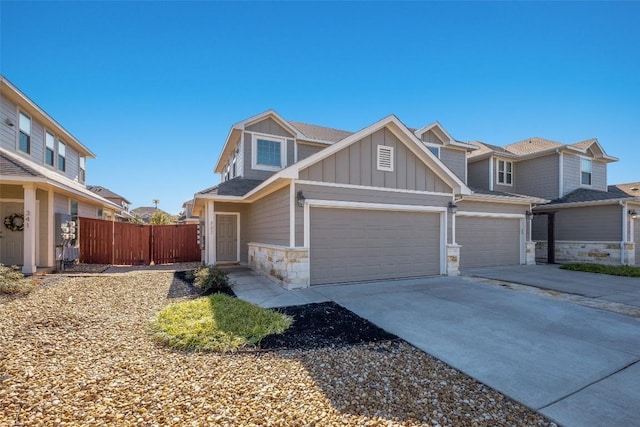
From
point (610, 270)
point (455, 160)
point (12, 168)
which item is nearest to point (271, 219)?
point (12, 168)

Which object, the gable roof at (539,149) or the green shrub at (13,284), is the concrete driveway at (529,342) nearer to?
the green shrub at (13,284)

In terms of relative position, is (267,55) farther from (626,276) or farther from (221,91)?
(626,276)

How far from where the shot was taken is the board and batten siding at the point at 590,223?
13328 mm

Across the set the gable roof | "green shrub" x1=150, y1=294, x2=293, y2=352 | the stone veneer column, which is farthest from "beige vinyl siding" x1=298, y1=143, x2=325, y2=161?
the gable roof

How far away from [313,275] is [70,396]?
5.71 m

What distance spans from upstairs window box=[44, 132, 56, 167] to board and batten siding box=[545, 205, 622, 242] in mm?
24500

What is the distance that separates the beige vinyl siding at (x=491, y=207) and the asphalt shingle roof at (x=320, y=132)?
20.2 ft

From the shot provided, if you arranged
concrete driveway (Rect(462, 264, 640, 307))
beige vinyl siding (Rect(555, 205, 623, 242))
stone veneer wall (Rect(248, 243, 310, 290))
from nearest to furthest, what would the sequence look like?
concrete driveway (Rect(462, 264, 640, 307))
stone veneer wall (Rect(248, 243, 310, 290))
beige vinyl siding (Rect(555, 205, 623, 242))

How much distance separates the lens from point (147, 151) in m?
18.7

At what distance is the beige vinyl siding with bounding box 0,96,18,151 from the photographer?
10.1m

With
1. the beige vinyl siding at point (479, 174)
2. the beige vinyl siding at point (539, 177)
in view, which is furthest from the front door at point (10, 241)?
the beige vinyl siding at point (539, 177)

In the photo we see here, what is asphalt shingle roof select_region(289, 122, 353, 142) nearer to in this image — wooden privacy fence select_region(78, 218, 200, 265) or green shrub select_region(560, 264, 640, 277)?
wooden privacy fence select_region(78, 218, 200, 265)

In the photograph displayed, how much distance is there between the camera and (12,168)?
898 cm

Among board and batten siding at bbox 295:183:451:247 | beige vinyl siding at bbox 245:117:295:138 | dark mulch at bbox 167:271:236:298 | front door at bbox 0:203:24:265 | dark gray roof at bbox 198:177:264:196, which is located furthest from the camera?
beige vinyl siding at bbox 245:117:295:138
